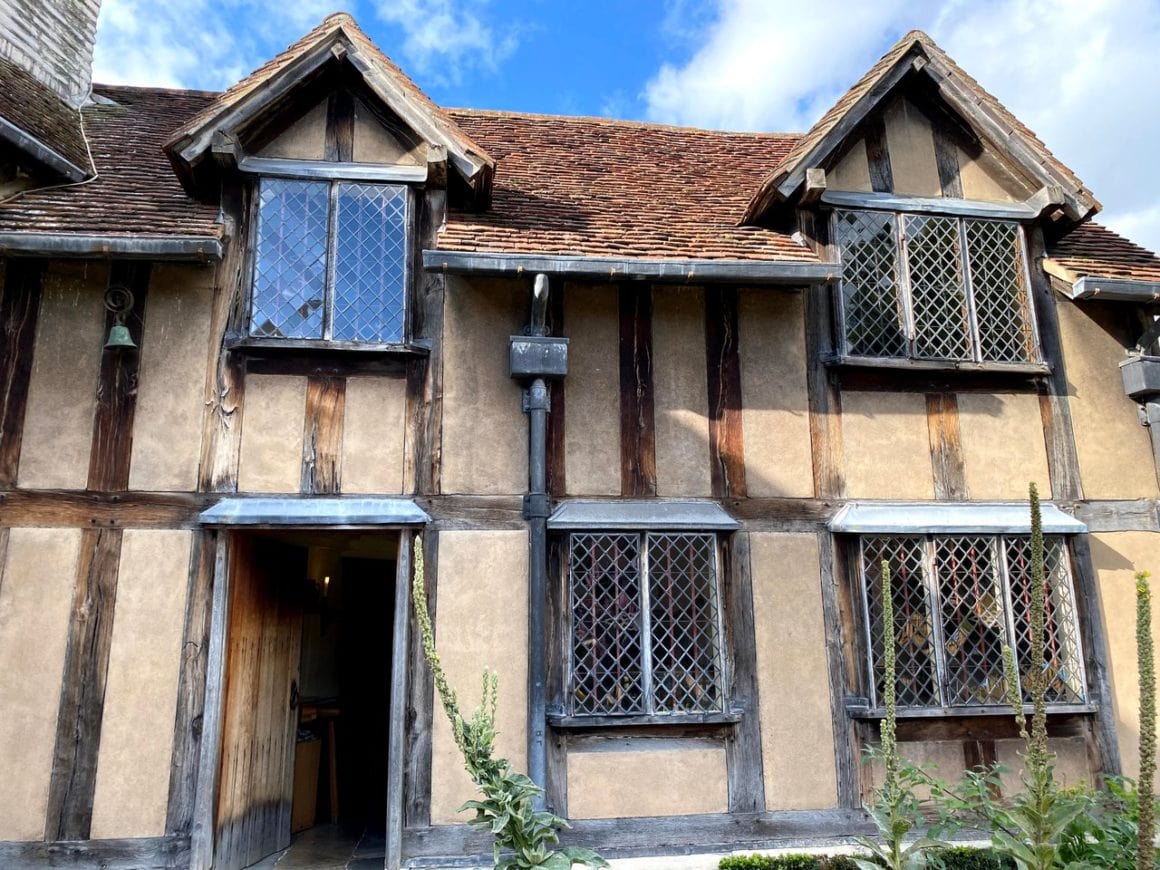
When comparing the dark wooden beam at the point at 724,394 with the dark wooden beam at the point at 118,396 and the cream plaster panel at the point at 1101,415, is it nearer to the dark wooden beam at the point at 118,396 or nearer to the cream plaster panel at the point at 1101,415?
the cream plaster panel at the point at 1101,415

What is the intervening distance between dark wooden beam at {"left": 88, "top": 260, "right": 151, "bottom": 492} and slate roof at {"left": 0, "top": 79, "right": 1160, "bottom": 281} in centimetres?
39

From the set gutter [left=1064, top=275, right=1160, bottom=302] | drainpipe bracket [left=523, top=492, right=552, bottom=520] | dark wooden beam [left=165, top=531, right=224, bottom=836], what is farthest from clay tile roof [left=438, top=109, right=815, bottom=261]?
dark wooden beam [left=165, top=531, right=224, bottom=836]

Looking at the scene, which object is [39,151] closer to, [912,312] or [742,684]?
[742,684]

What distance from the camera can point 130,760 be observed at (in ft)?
18.2

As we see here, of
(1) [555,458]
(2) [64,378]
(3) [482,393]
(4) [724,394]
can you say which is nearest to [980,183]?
(4) [724,394]

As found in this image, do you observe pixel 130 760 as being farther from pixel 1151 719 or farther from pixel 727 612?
pixel 1151 719

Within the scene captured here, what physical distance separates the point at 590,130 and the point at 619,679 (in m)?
6.21

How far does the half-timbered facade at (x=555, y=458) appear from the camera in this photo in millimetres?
5754

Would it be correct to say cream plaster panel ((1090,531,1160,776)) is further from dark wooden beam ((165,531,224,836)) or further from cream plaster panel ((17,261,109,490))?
cream plaster panel ((17,261,109,490))

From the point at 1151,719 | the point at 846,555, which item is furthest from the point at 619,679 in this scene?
the point at 1151,719

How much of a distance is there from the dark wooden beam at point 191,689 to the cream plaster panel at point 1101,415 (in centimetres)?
701

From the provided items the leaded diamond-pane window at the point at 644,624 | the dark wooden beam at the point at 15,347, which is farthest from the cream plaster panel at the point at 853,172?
the dark wooden beam at the point at 15,347

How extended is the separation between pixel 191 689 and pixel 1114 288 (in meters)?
7.88

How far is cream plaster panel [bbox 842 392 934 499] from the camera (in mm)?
6609
